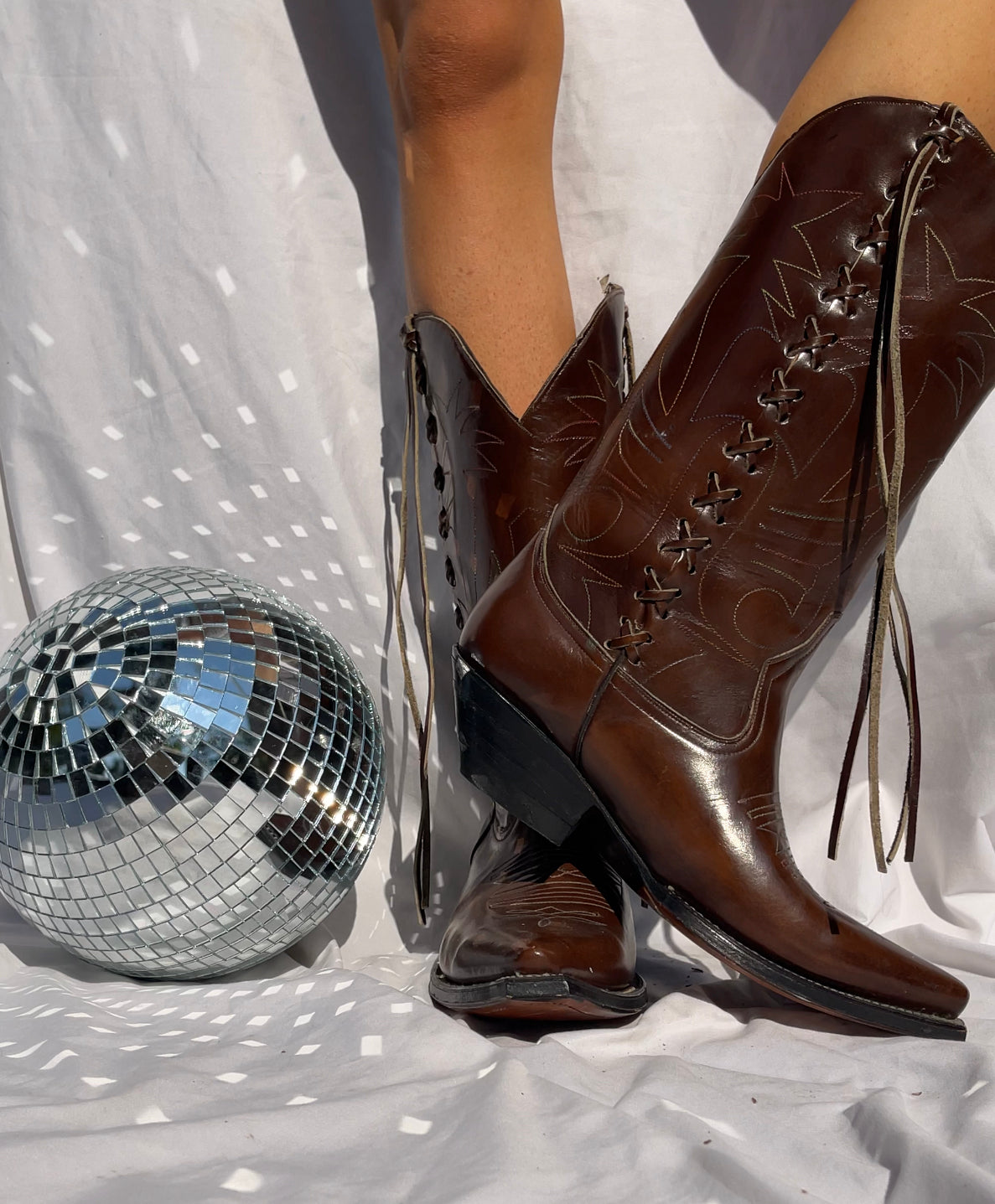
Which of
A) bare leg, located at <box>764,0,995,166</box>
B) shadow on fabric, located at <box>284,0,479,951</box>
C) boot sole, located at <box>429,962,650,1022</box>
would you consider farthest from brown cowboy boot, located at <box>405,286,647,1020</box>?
bare leg, located at <box>764,0,995,166</box>

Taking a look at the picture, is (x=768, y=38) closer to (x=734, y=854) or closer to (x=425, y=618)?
(x=425, y=618)

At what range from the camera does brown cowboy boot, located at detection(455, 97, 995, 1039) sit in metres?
0.75

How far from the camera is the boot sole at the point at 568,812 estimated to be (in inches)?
31.5

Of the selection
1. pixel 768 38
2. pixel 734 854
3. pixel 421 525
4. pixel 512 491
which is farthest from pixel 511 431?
pixel 768 38

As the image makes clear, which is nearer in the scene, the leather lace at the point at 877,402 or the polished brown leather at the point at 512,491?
the leather lace at the point at 877,402

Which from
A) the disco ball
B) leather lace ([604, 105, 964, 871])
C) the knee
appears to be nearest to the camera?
leather lace ([604, 105, 964, 871])

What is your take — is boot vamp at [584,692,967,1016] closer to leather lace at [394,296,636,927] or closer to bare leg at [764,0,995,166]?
leather lace at [394,296,636,927]

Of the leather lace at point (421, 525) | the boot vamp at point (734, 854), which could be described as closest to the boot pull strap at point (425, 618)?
the leather lace at point (421, 525)

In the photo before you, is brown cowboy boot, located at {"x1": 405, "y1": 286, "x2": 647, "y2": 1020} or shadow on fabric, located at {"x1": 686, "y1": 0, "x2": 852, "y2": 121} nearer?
brown cowboy boot, located at {"x1": 405, "y1": 286, "x2": 647, "y2": 1020}

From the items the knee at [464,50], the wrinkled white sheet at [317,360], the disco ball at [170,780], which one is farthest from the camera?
the wrinkled white sheet at [317,360]

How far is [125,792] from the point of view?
33.5 inches

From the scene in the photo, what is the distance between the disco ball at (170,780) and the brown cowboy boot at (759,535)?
0.61ft

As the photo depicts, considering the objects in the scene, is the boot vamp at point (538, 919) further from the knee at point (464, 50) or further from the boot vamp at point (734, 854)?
the knee at point (464, 50)

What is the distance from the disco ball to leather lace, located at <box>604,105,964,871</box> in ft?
1.02
